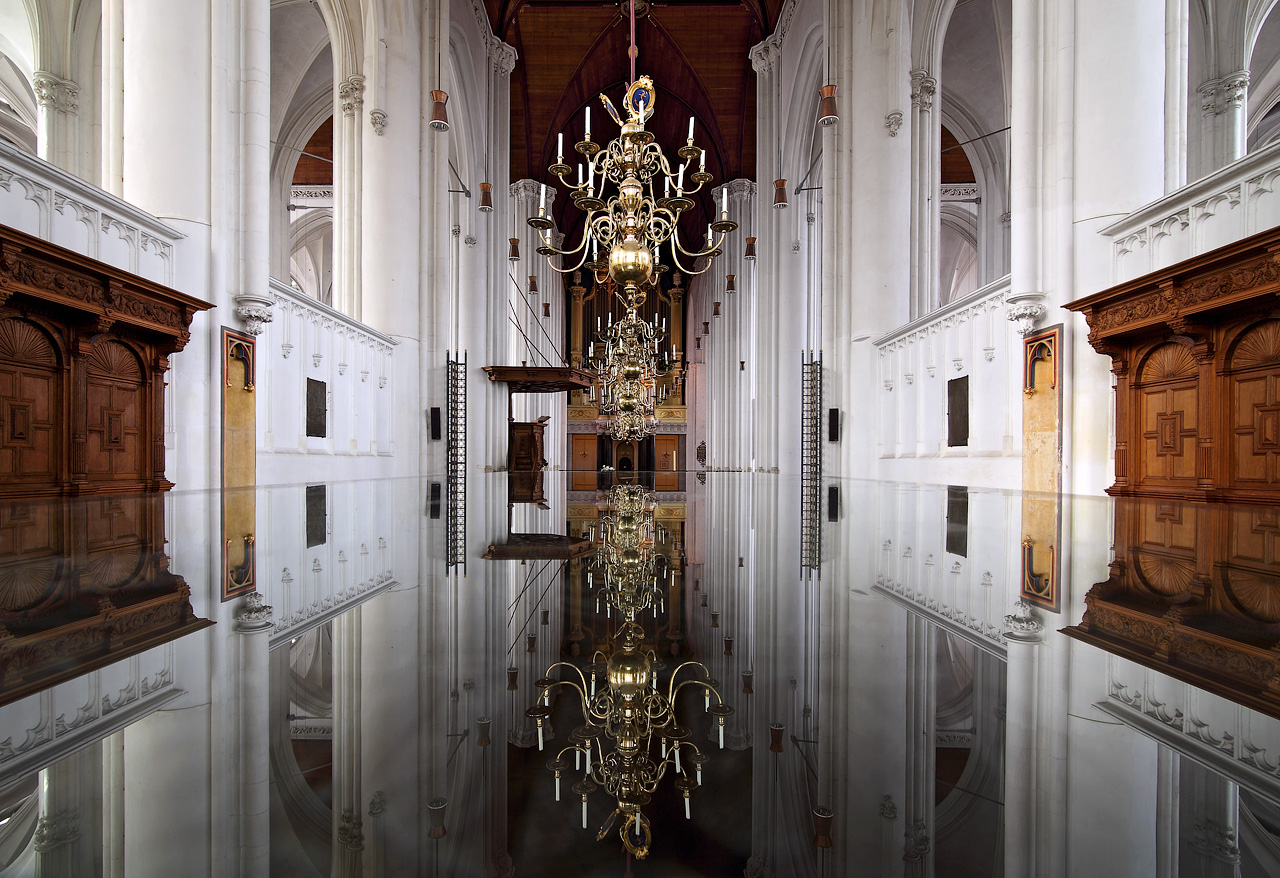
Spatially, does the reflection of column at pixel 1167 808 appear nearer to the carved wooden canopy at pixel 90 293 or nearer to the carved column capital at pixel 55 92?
the carved wooden canopy at pixel 90 293

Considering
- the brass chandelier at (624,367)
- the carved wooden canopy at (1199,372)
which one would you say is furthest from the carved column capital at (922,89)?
the carved wooden canopy at (1199,372)

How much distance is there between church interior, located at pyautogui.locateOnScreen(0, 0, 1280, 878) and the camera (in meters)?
0.61

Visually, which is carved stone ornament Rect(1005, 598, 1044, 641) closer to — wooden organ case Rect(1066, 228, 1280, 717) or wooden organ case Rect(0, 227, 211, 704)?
wooden organ case Rect(1066, 228, 1280, 717)

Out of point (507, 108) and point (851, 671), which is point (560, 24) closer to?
point (507, 108)

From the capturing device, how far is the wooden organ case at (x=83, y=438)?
1.48 metres

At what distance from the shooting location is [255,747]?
2.30 ft

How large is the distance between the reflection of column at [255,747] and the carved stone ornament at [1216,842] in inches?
25.3

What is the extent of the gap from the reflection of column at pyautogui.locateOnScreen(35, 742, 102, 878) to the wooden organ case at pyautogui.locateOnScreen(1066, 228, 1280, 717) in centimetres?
125

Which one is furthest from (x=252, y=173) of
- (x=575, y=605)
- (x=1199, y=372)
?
(x=1199, y=372)

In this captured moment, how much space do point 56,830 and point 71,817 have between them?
0.06 feet

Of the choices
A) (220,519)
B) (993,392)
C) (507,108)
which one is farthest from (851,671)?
(507,108)

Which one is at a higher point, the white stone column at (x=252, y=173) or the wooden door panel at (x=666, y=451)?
the white stone column at (x=252, y=173)

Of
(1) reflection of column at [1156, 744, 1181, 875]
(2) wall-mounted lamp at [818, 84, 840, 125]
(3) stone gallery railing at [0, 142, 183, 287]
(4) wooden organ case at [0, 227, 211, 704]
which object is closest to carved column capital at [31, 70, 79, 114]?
(3) stone gallery railing at [0, 142, 183, 287]

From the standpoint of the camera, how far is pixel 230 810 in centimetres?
57
